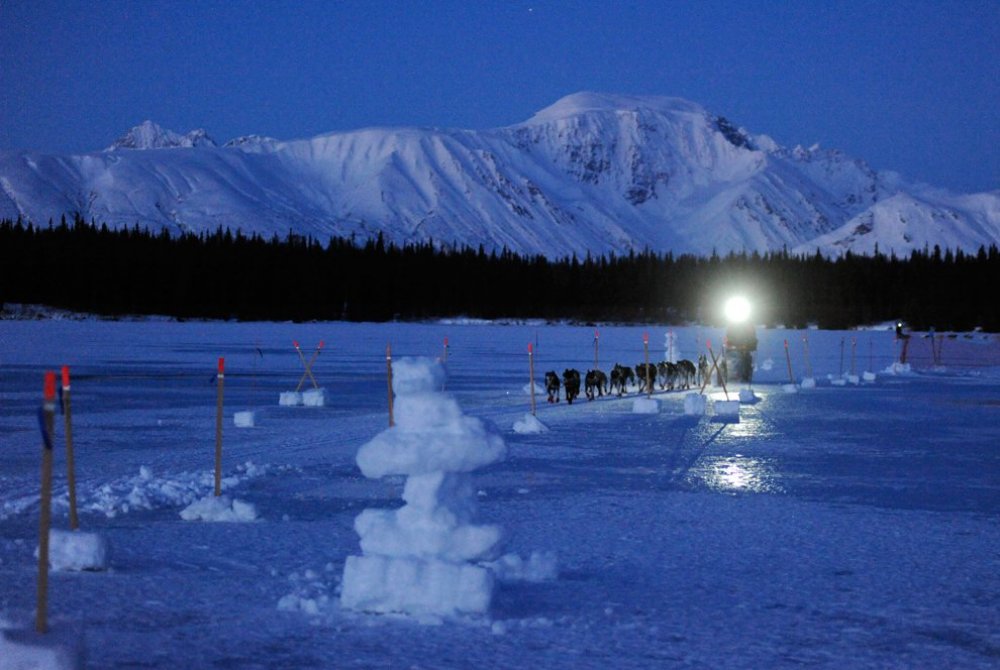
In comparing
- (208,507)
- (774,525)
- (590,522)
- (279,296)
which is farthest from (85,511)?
(279,296)

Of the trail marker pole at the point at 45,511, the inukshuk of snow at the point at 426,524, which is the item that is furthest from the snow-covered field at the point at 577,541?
the trail marker pole at the point at 45,511

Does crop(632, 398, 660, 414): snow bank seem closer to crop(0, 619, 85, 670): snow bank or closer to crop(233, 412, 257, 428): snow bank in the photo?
crop(233, 412, 257, 428): snow bank

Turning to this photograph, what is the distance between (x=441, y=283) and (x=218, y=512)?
508 ft

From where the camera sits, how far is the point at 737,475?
614 inches

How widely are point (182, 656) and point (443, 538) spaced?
1853 mm

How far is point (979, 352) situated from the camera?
205 ft

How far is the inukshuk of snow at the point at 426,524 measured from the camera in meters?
8.34

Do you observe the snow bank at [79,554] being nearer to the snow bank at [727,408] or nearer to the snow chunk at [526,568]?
the snow chunk at [526,568]

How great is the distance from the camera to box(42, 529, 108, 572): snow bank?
376 inches

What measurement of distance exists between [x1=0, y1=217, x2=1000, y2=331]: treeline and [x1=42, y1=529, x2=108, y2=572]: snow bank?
121 metres

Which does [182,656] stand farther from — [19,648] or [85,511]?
[85,511]

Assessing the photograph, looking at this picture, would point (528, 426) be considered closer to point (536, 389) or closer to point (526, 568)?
point (536, 389)

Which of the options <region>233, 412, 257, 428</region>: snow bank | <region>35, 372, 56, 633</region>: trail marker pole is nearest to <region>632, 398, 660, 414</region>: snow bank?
<region>233, 412, 257, 428</region>: snow bank

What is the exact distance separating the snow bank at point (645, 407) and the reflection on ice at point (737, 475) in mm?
7691
